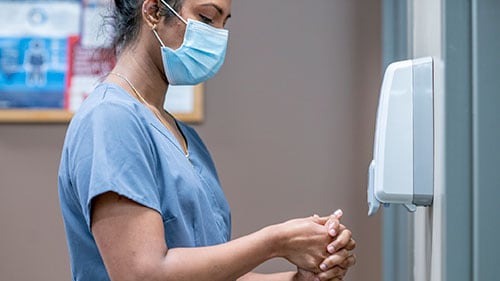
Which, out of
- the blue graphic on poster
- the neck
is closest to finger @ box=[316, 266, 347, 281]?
the neck

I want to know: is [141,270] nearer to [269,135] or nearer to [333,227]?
[333,227]

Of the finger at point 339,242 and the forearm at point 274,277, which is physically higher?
the finger at point 339,242

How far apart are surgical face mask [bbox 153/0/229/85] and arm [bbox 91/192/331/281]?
0.30m

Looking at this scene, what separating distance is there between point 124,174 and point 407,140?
43cm

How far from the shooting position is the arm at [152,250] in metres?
0.91

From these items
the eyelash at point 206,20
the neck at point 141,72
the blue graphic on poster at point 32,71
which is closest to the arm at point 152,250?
the neck at point 141,72

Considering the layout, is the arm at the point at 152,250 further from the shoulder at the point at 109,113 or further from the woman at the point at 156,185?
the shoulder at the point at 109,113

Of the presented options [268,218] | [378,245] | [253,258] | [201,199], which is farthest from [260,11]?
[253,258]

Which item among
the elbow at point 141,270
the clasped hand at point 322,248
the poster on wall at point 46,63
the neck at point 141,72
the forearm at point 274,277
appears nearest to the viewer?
the elbow at point 141,270

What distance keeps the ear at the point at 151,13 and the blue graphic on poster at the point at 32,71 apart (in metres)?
0.83

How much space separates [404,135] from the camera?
1013mm

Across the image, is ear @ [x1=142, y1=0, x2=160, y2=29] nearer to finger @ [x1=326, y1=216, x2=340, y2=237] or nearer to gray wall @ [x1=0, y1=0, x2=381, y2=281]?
finger @ [x1=326, y1=216, x2=340, y2=237]

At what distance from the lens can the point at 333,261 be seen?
3.44 ft
